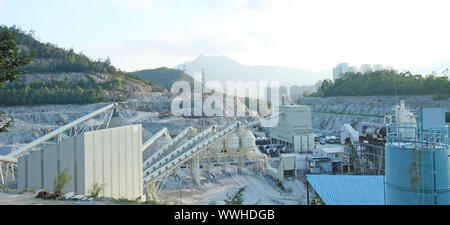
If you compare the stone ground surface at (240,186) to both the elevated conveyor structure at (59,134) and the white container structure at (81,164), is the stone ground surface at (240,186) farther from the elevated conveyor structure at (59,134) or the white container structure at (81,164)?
the white container structure at (81,164)

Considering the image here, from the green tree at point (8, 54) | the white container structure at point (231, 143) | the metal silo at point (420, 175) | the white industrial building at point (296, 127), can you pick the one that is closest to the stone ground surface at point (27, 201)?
the green tree at point (8, 54)

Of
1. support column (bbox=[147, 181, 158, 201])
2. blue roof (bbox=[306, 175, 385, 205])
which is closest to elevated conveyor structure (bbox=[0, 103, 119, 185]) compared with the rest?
support column (bbox=[147, 181, 158, 201])

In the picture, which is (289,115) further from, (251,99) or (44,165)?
(251,99)

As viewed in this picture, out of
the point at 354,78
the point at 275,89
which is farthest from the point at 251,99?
the point at 354,78

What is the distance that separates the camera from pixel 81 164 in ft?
37.2

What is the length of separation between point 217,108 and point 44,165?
1906 inches

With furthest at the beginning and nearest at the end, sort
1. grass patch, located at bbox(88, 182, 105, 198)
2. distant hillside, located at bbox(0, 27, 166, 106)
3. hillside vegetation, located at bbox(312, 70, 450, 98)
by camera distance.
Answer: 1. hillside vegetation, located at bbox(312, 70, 450, 98)
2. distant hillside, located at bbox(0, 27, 166, 106)
3. grass patch, located at bbox(88, 182, 105, 198)

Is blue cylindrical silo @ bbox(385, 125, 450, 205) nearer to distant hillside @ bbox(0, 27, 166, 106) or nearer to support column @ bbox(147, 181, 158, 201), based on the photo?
support column @ bbox(147, 181, 158, 201)

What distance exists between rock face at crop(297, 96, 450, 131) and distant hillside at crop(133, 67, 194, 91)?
46589 mm

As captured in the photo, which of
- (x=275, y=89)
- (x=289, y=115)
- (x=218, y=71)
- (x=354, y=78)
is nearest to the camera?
(x=289, y=115)

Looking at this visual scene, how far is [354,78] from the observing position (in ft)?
222

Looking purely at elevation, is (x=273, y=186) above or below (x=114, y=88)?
below

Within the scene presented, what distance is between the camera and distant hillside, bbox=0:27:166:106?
46.6 metres

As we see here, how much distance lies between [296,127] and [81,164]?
28.8 meters
